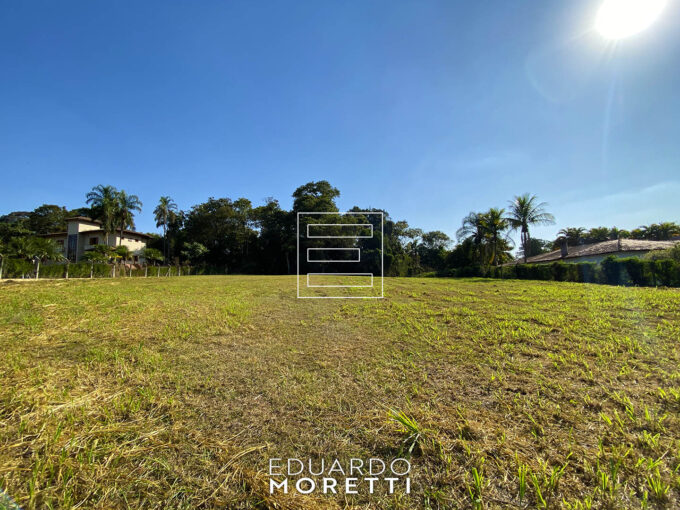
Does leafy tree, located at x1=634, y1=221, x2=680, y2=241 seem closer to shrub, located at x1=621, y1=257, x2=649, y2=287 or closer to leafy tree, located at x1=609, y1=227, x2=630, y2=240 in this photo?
leafy tree, located at x1=609, y1=227, x2=630, y2=240

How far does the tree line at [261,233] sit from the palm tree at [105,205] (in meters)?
0.08

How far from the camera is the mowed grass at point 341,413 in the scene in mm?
1336

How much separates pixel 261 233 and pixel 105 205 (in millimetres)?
16685

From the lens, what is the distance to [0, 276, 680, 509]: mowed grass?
134cm

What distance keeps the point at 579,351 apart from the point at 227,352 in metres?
4.21

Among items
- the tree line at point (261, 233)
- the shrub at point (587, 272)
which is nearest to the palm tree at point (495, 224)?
the tree line at point (261, 233)

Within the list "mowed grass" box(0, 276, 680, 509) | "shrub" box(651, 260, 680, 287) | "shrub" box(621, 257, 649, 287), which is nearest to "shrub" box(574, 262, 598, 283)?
"shrub" box(621, 257, 649, 287)

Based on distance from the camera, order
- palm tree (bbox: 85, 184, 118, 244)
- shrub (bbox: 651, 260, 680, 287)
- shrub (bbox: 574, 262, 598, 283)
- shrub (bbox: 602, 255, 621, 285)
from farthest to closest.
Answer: palm tree (bbox: 85, 184, 118, 244), shrub (bbox: 574, 262, 598, 283), shrub (bbox: 602, 255, 621, 285), shrub (bbox: 651, 260, 680, 287)

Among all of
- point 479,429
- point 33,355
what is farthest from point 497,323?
point 33,355

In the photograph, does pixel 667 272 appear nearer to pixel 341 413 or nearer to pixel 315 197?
pixel 341 413

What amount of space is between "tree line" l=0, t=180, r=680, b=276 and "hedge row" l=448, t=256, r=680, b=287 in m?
7.66

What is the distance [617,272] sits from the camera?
1385 cm

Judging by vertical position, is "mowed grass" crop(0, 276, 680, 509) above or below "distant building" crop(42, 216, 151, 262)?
below

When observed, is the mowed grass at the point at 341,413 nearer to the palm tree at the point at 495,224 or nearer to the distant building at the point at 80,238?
the palm tree at the point at 495,224
